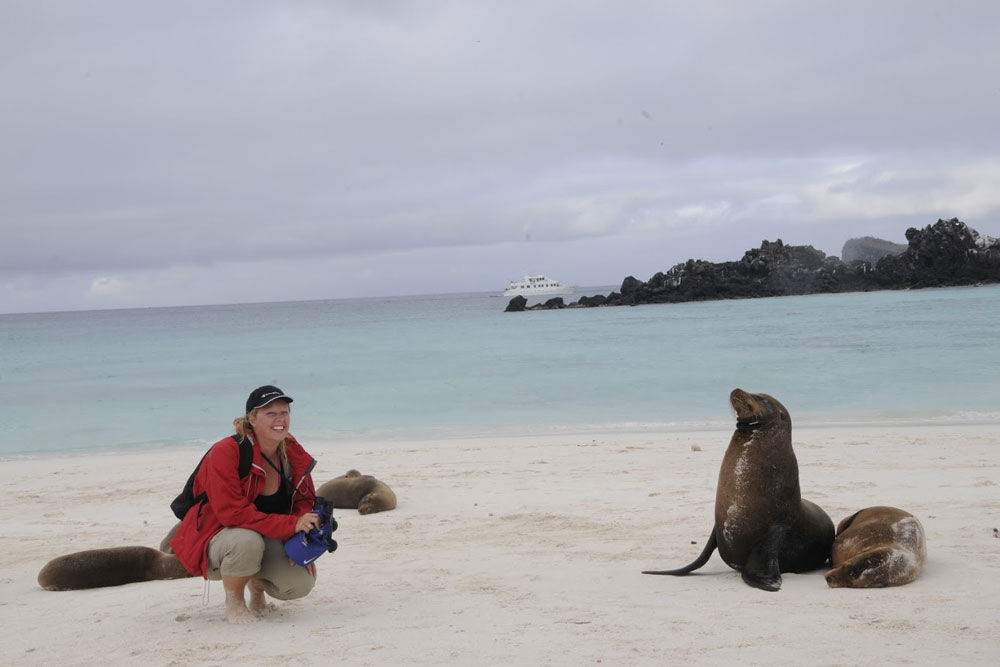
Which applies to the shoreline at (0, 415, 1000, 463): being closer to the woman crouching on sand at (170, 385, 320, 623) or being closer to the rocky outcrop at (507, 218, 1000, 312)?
the woman crouching on sand at (170, 385, 320, 623)

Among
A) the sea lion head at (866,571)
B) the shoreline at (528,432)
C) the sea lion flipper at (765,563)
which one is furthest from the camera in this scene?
the shoreline at (528,432)

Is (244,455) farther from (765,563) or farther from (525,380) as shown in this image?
(525,380)

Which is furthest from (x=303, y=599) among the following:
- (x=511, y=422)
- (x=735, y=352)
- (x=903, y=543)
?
(x=735, y=352)

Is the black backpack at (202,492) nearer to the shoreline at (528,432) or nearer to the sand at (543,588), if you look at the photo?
the sand at (543,588)

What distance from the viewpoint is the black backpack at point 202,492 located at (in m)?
3.83

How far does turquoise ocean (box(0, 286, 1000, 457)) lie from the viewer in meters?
14.1

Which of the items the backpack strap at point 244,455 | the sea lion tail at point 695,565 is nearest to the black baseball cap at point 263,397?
the backpack strap at point 244,455

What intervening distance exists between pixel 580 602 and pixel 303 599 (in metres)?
1.30

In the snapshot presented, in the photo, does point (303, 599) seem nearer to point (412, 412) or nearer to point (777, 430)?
point (777, 430)

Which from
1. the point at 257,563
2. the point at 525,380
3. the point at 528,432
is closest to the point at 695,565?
the point at 257,563

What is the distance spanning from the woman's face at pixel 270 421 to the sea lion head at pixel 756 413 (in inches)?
84.8

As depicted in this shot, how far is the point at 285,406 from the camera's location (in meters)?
3.92

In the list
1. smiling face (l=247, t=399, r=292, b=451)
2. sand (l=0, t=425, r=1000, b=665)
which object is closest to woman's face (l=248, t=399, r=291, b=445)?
smiling face (l=247, t=399, r=292, b=451)

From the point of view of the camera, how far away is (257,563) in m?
3.86
